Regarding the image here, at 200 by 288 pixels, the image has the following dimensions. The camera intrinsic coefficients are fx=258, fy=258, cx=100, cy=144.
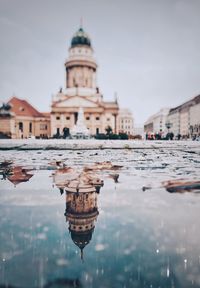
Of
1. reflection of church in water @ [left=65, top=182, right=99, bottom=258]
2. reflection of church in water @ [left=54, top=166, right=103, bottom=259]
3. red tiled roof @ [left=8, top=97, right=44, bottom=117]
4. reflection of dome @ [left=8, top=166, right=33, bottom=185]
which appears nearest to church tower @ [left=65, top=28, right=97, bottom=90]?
red tiled roof @ [left=8, top=97, right=44, bottom=117]

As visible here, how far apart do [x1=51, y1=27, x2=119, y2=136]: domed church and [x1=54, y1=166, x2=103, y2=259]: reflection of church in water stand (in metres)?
57.9

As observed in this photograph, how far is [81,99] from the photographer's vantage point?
59875 millimetres

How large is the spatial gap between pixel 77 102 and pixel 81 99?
→ 139cm

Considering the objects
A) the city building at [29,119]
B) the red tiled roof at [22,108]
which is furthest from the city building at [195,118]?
the red tiled roof at [22,108]

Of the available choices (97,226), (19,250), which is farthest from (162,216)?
(19,250)

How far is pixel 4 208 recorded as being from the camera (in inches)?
75.2

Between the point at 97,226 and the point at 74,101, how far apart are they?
6020cm

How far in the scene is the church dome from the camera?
6631 cm

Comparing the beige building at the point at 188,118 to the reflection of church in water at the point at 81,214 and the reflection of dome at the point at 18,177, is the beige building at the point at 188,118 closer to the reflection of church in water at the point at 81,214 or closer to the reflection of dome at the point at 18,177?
the reflection of dome at the point at 18,177

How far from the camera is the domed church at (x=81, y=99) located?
201 feet

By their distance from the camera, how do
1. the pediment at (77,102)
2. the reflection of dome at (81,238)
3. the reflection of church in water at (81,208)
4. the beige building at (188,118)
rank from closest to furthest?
the reflection of dome at (81,238) → the reflection of church in water at (81,208) → the pediment at (77,102) → the beige building at (188,118)

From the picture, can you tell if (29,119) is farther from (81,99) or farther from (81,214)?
(81,214)

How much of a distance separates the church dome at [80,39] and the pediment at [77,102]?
16.2 meters

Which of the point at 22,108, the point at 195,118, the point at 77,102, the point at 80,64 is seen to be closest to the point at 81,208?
the point at 77,102
